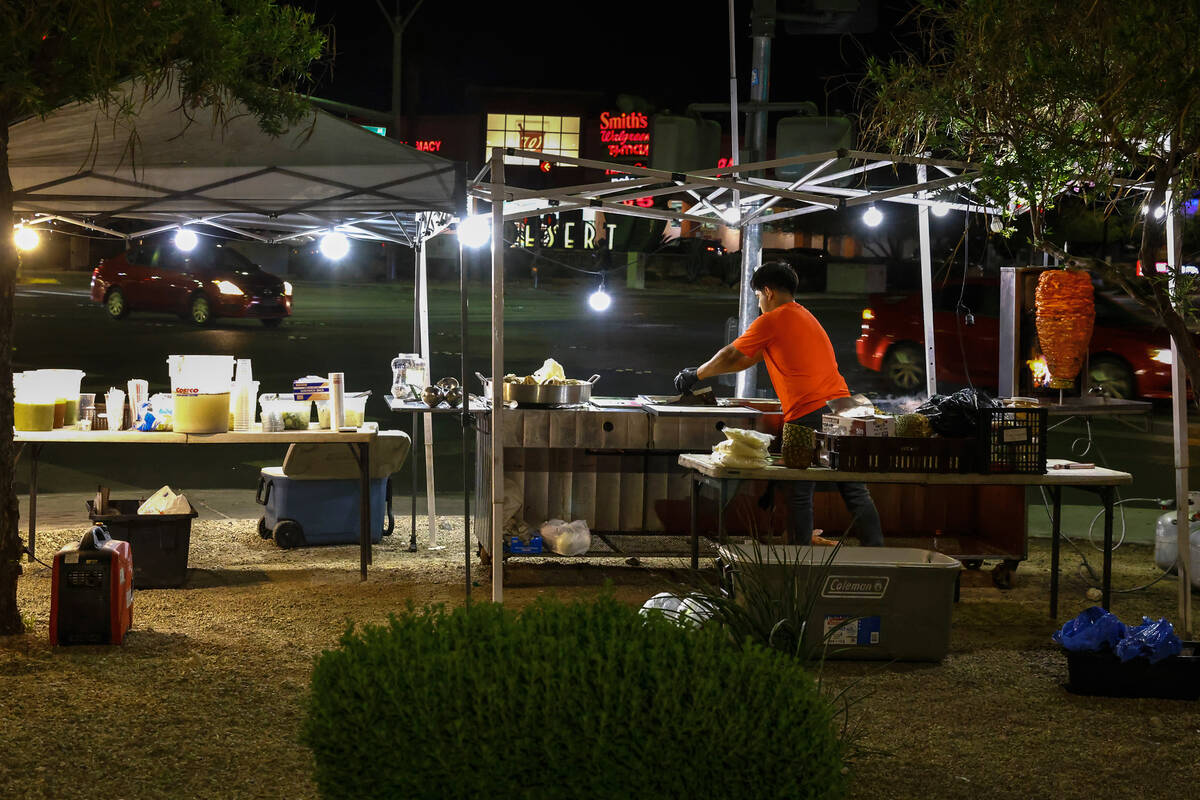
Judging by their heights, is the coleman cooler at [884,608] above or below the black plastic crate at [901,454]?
below

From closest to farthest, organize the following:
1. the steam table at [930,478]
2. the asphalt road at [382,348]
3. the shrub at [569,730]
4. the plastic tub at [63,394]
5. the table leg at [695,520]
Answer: the shrub at [569,730], the steam table at [930,478], the table leg at [695,520], the plastic tub at [63,394], the asphalt road at [382,348]

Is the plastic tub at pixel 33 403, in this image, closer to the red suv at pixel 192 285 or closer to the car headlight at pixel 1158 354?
the car headlight at pixel 1158 354

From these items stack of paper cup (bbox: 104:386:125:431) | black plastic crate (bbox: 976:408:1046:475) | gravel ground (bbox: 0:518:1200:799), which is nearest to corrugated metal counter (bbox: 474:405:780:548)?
gravel ground (bbox: 0:518:1200:799)

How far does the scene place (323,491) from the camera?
28.5 feet

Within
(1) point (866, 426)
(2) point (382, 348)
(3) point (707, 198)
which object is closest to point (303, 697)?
(1) point (866, 426)

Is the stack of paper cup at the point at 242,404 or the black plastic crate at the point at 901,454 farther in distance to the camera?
the stack of paper cup at the point at 242,404

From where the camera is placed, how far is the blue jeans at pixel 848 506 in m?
7.03

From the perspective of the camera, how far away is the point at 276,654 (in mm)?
6012

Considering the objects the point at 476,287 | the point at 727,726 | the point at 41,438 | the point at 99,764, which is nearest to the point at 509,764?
the point at 727,726

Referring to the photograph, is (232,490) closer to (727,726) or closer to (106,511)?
(106,511)

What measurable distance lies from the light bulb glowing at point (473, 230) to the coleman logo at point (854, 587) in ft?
9.30

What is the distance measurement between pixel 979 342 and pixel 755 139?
7.02 meters

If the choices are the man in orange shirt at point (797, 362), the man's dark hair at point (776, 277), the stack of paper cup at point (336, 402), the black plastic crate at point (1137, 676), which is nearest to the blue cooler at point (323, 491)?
the stack of paper cup at point (336, 402)

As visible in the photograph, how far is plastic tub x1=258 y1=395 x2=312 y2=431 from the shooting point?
7.63m
